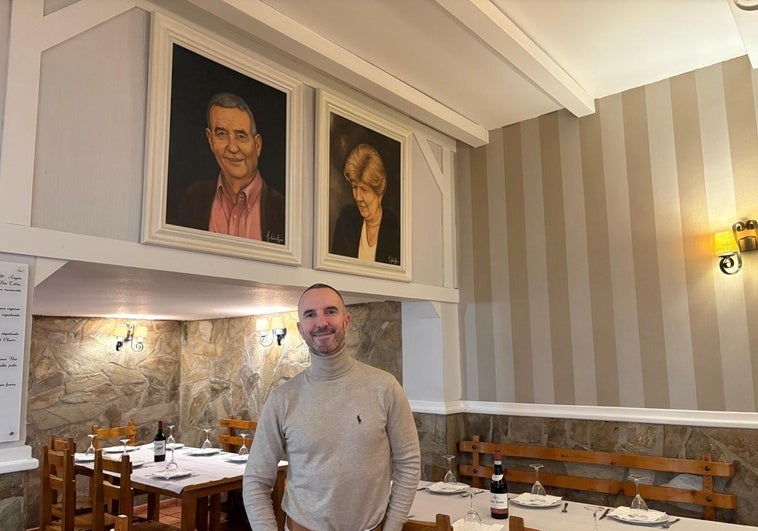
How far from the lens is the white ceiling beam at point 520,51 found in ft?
11.3

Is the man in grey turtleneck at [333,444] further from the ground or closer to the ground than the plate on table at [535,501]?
further from the ground

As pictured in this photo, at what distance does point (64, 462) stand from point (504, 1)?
416 centimetres

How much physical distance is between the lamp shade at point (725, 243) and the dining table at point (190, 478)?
357 cm

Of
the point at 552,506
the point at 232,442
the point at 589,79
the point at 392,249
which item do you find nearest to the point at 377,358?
the point at 392,249

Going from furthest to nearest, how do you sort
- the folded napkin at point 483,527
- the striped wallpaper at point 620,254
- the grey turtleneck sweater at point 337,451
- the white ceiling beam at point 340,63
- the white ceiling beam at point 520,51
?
the striped wallpaper at point 620,254 < the white ceiling beam at point 520,51 < the white ceiling beam at point 340,63 < the folded napkin at point 483,527 < the grey turtleneck sweater at point 337,451

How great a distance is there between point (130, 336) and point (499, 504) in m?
5.44

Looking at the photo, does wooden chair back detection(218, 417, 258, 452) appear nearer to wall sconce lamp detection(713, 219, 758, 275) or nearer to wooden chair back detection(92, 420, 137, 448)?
wooden chair back detection(92, 420, 137, 448)

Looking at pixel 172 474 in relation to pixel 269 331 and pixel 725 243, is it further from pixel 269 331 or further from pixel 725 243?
pixel 725 243

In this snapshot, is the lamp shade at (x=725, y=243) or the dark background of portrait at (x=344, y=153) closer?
the lamp shade at (x=725, y=243)

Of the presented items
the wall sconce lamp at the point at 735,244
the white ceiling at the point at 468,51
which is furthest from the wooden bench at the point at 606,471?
the white ceiling at the point at 468,51

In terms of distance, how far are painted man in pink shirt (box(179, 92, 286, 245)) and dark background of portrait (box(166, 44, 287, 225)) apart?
0.04 metres

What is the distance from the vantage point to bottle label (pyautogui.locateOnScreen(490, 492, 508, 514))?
298 centimetres

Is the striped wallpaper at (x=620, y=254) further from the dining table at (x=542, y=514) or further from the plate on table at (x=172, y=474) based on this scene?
the plate on table at (x=172, y=474)

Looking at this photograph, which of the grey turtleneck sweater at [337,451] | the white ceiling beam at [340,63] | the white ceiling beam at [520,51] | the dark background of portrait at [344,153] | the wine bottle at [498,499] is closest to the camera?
the grey turtleneck sweater at [337,451]
